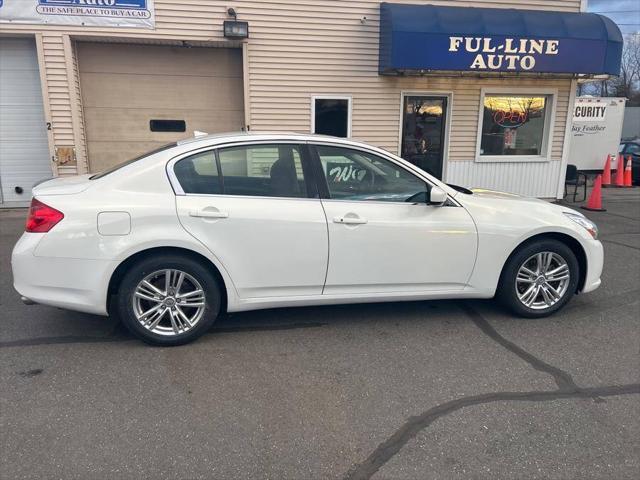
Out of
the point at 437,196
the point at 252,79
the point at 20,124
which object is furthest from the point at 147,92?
the point at 437,196

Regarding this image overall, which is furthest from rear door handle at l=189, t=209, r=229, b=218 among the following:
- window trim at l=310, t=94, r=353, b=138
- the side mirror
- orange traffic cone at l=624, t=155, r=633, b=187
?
orange traffic cone at l=624, t=155, r=633, b=187

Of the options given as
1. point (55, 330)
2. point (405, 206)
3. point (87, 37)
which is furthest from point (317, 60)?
point (55, 330)

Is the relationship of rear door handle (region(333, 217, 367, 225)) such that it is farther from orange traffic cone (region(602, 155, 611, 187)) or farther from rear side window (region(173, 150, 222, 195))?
orange traffic cone (region(602, 155, 611, 187))

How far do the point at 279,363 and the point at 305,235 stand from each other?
0.97 m

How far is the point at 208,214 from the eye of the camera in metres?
3.68

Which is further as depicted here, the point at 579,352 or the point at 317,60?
the point at 317,60

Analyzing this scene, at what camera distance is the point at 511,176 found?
1075 centimetres

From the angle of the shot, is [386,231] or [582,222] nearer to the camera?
[386,231]

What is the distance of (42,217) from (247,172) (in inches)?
58.8

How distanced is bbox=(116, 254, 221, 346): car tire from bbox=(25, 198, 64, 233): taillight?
0.61 m

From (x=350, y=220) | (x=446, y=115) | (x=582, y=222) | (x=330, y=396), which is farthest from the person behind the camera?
(x=446, y=115)

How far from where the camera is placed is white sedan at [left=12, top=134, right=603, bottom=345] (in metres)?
3.59

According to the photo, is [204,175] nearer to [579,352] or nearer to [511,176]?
[579,352]

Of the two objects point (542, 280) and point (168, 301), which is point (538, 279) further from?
point (168, 301)
